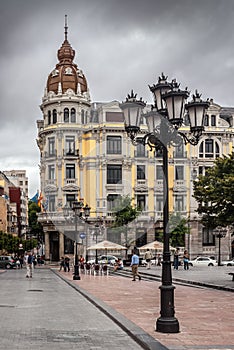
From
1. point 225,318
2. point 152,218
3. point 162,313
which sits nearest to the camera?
point 162,313

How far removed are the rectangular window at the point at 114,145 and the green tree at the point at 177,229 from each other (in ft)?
30.8

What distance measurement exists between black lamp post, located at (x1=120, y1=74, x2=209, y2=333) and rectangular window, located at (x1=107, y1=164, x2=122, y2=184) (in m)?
48.5

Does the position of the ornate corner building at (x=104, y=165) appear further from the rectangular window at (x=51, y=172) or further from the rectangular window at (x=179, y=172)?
the rectangular window at (x=51, y=172)

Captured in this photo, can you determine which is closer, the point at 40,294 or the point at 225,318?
the point at 225,318

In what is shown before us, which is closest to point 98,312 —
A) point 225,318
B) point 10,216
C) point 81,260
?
point 225,318

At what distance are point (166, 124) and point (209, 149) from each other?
171 feet

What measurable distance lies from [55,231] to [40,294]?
4151cm

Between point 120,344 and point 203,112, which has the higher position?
point 203,112

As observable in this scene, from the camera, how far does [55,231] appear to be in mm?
65125

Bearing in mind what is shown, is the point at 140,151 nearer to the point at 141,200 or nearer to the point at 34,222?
the point at 141,200

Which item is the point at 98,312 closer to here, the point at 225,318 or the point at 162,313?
the point at 225,318

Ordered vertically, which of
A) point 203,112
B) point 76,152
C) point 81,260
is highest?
point 76,152

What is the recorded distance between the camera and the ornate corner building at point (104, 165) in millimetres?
63250

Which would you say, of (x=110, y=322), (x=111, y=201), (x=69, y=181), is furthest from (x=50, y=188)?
(x=110, y=322)
